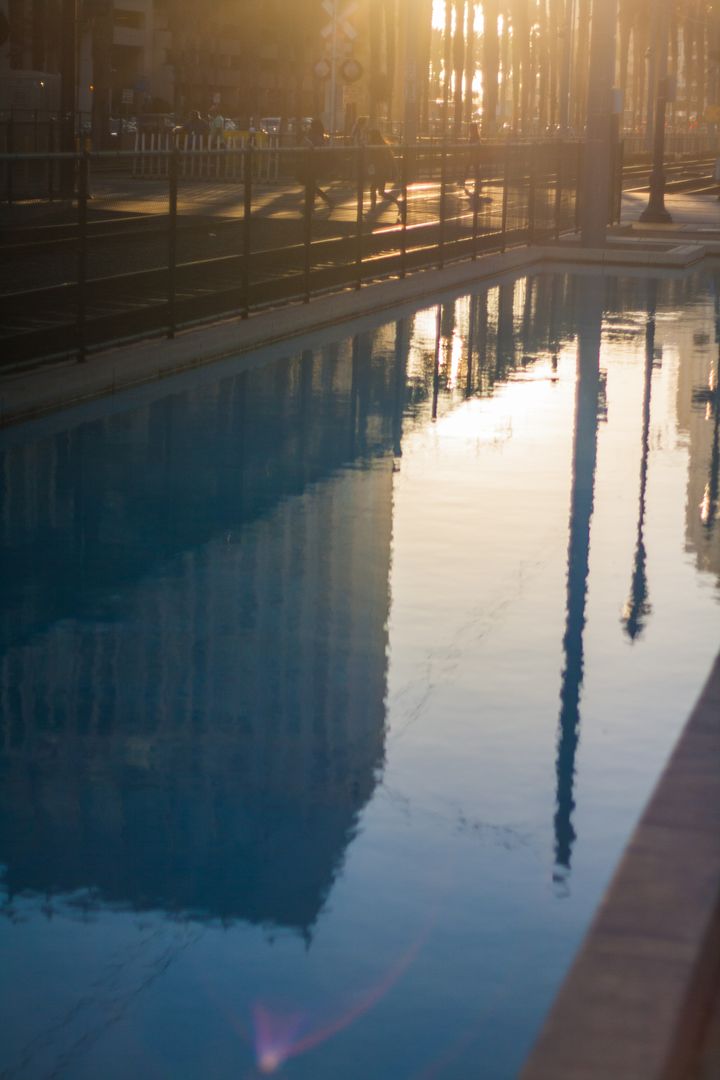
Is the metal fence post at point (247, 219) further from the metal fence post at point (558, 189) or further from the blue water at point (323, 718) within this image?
the metal fence post at point (558, 189)

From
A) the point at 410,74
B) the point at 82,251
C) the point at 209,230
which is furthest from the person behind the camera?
the point at 410,74

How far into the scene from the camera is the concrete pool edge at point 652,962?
314cm

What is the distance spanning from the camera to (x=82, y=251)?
1419 centimetres

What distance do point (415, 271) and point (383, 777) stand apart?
1959 cm

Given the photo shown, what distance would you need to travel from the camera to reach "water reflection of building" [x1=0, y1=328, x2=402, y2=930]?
17.0 feet

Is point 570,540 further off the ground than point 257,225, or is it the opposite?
point 257,225

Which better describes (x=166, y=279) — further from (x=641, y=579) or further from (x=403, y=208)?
(x=641, y=579)

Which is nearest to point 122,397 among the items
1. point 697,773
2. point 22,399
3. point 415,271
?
point 22,399

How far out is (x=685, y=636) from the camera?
7586 millimetres

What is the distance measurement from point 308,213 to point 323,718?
541 inches

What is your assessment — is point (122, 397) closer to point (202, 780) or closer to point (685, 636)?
point (685, 636)

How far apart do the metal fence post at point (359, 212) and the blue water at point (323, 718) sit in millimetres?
8229

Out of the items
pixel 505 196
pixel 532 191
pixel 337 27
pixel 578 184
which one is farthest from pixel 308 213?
pixel 337 27

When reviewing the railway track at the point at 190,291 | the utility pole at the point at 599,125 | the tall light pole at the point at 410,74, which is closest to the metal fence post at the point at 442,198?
the railway track at the point at 190,291
